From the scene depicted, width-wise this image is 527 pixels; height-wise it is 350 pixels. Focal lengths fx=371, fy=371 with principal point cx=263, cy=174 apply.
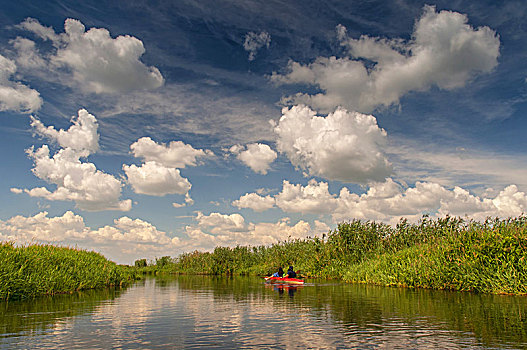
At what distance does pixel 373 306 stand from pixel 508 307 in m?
6.14

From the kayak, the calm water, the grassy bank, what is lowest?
the kayak

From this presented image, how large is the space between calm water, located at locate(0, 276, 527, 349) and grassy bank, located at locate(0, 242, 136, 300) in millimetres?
1873

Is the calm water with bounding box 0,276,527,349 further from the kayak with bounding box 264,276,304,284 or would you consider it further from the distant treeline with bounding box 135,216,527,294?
the kayak with bounding box 264,276,304,284

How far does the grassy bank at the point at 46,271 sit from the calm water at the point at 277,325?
6.14ft

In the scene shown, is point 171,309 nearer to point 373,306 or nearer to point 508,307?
point 373,306

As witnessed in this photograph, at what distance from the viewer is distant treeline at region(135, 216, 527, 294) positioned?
2362 centimetres

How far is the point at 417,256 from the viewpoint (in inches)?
1227

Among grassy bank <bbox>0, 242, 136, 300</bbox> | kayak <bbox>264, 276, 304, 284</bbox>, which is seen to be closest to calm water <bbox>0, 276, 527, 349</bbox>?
grassy bank <bbox>0, 242, 136, 300</bbox>

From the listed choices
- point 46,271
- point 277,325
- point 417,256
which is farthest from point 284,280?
point 277,325

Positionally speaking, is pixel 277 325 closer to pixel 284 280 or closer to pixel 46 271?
pixel 46 271

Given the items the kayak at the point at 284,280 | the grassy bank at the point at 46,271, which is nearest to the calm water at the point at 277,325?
the grassy bank at the point at 46,271

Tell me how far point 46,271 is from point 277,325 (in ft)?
64.6

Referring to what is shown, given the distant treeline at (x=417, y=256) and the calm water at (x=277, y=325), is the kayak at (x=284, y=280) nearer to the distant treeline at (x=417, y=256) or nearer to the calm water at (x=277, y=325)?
the distant treeline at (x=417, y=256)

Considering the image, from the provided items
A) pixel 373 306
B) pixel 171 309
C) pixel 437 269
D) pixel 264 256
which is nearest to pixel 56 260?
pixel 171 309
